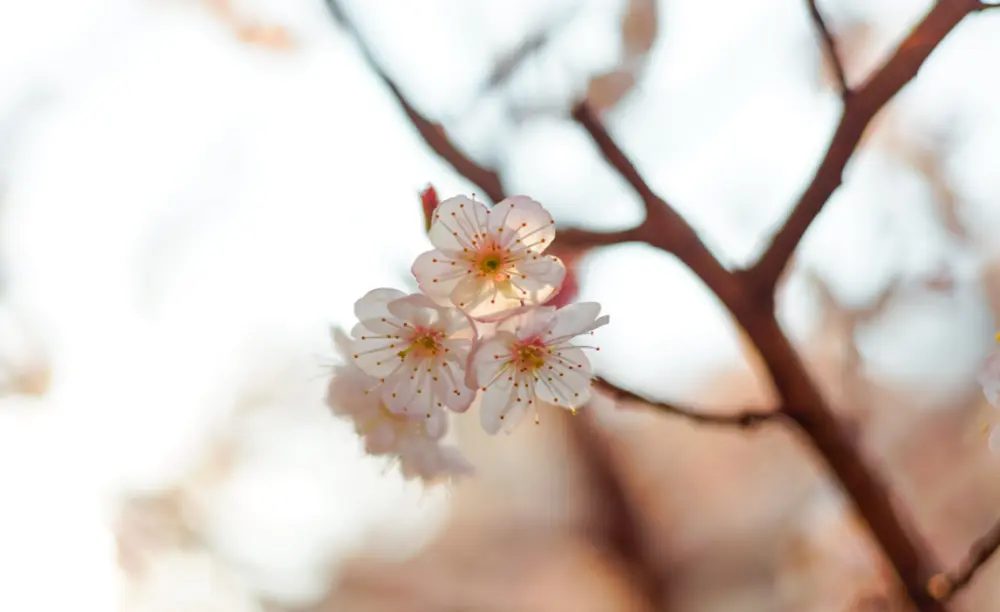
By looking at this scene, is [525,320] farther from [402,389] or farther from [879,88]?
[879,88]

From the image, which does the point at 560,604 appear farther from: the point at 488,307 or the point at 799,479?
the point at 488,307

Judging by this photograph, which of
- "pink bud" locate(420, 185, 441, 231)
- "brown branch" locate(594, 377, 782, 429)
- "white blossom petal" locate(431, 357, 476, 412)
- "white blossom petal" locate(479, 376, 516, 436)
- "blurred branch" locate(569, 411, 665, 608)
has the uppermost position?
"pink bud" locate(420, 185, 441, 231)

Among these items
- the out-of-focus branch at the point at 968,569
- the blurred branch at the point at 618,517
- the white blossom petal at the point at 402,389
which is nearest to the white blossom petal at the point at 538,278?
the white blossom petal at the point at 402,389

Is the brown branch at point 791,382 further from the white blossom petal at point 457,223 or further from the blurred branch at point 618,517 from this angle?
the blurred branch at point 618,517

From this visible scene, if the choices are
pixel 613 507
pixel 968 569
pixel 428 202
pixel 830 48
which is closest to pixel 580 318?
pixel 428 202

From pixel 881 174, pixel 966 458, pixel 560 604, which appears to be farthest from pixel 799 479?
pixel 881 174

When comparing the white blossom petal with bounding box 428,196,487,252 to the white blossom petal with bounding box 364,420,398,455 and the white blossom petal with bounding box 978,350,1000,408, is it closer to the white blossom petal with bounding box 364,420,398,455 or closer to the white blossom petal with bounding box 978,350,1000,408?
the white blossom petal with bounding box 364,420,398,455

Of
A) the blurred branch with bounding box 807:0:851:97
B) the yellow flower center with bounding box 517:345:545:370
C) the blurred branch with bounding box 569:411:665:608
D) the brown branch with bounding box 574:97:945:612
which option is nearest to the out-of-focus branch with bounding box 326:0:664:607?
the blurred branch with bounding box 569:411:665:608
